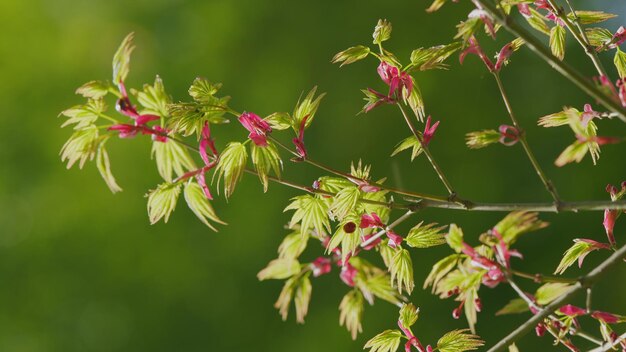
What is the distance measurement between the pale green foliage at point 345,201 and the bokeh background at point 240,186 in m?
2.70

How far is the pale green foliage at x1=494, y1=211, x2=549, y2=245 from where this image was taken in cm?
67

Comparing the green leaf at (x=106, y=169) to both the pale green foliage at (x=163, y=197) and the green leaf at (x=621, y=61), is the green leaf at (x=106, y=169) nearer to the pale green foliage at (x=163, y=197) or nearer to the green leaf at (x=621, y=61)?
the pale green foliage at (x=163, y=197)

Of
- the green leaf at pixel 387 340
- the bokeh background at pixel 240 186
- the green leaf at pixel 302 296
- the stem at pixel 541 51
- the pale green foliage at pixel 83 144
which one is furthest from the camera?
the bokeh background at pixel 240 186

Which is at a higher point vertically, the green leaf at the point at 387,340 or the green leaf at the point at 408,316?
the green leaf at the point at 408,316

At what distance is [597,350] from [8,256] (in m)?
3.59

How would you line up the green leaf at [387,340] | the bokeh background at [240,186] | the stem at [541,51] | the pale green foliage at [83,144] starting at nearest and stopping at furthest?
1. the stem at [541,51]
2. the pale green foliage at [83,144]
3. the green leaf at [387,340]
4. the bokeh background at [240,186]

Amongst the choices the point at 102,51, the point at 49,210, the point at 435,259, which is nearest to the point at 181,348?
the point at 49,210

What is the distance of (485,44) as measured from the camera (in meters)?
3.73

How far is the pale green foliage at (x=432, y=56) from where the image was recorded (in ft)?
2.33

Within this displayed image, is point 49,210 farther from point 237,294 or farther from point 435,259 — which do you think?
point 435,259

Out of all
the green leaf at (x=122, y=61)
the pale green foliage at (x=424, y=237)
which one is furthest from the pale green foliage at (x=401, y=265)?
the green leaf at (x=122, y=61)

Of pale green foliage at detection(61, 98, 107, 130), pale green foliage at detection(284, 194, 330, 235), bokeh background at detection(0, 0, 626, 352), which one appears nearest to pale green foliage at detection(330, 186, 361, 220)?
pale green foliage at detection(284, 194, 330, 235)

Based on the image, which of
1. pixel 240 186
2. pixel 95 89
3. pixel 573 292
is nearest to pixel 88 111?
pixel 95 89

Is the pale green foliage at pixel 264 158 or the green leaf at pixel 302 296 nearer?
the pale green foliage at pixel 264 158
